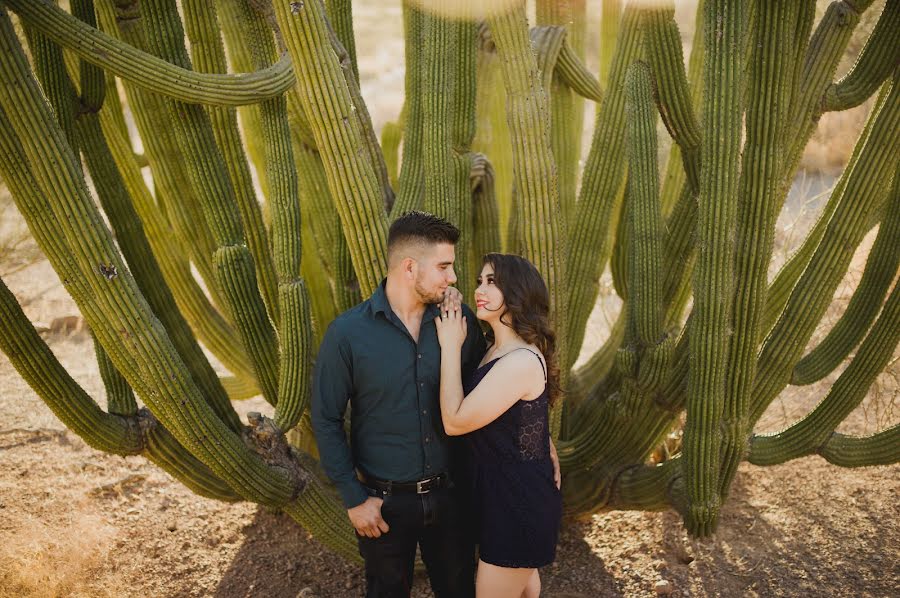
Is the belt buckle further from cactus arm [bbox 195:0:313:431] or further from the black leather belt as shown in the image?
cactus arm [bbox 195:0:313:431]

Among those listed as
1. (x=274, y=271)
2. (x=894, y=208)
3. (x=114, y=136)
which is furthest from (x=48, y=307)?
(x=894, y=208)

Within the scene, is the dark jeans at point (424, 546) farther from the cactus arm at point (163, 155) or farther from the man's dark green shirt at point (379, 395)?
the cactus arm at point (163, 155)

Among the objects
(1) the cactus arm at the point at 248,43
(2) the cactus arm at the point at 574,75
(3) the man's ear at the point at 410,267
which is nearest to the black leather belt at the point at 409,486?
(3) the man's ear at the point at 410,267

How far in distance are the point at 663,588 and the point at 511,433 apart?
6.13ft

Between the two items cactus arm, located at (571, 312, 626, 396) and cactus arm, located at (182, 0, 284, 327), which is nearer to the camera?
cactus arm, located at (182, 0, 284, 327)

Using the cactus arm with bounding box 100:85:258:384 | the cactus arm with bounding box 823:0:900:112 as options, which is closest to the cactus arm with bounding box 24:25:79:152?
the cactus arm with bounding box 100:85:258:384

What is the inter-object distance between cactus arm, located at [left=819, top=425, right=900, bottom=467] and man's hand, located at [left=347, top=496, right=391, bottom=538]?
2.52m

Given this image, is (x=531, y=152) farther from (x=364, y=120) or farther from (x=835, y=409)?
(x=835, y=409)

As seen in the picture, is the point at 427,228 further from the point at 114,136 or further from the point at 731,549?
the point at 731,549

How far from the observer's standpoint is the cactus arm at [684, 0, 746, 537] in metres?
3.06

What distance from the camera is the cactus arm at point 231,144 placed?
3.63 m

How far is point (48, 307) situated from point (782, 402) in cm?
752

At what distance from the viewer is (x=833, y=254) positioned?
12.6 feet

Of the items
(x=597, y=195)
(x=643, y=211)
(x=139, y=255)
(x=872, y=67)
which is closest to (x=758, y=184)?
(x=643, y=211)
